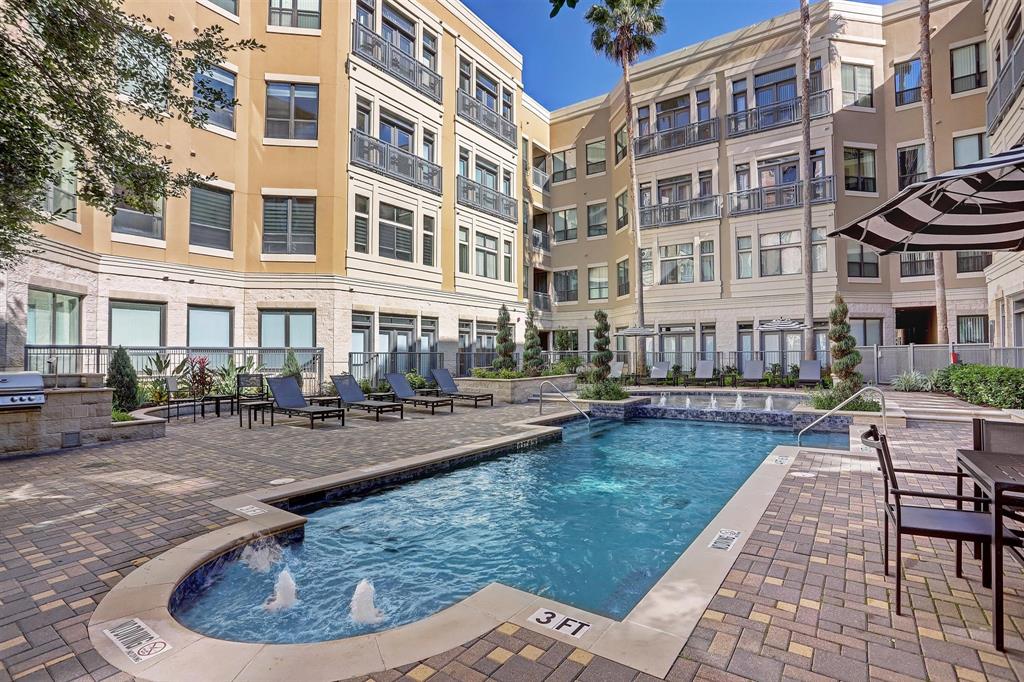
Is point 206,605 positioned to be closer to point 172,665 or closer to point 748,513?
point 172,665

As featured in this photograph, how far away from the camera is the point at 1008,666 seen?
2.42 meters

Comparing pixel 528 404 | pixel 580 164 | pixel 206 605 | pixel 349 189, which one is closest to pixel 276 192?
pixel 349 189

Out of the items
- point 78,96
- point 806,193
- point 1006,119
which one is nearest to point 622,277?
point 806,193

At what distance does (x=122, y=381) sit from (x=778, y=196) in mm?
23737

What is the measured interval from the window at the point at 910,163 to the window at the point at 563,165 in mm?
15279

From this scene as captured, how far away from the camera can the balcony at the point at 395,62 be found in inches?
675

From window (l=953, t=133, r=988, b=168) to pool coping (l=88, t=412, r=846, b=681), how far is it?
2361 cm

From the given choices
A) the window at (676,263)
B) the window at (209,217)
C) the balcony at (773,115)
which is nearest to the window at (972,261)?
the balcony at (773,115)

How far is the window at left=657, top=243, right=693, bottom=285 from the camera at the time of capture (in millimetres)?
23562

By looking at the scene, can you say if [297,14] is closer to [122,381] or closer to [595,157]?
[122,381]

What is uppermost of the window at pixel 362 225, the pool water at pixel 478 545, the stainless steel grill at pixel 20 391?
the window at pixel 362 225

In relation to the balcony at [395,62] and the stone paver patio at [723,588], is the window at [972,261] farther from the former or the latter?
the balcony at [395,62]

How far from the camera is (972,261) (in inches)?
751

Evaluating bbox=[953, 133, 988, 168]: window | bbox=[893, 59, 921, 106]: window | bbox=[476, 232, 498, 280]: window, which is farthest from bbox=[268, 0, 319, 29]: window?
bbox=[953, 133, 988, 168]: window
